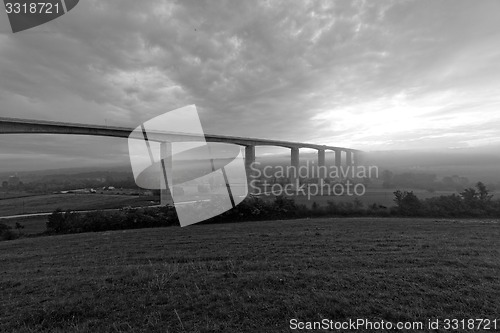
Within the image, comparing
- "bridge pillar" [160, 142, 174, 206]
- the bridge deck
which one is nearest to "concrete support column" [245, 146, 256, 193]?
the bridge deck

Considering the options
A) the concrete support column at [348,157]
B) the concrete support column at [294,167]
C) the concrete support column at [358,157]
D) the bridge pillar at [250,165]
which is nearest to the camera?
the bridge pillar at [250,165]

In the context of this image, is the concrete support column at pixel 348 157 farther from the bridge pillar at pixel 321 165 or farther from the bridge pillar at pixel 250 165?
the bridge pillar at pixel 250 165

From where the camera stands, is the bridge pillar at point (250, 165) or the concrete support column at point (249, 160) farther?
the concrete support column at point (249, 160)

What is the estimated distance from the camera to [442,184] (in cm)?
3897

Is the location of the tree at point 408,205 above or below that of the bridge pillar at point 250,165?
below

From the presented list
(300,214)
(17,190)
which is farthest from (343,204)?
(17,190)

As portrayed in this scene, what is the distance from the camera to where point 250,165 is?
1346 inches

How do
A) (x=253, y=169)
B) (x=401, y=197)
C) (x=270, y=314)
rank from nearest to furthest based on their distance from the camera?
(x=270, y=314) → (x=401, y=197) → (x=253, y=169)

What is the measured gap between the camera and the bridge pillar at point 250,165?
99.9ft

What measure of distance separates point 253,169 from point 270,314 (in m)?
30.0

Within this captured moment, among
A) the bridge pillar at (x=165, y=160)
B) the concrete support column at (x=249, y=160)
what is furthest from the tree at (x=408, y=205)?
the bridge pillar at (x=165, y=160)

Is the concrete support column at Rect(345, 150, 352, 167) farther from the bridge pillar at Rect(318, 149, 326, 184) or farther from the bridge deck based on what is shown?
the bridge deck

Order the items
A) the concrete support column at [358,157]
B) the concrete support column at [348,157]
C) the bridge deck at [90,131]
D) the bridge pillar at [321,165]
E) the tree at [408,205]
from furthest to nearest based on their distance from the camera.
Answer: the concrete support column at [358,157], the concrete support column at [348,157], the bridge pillar at [321,165], the tree at [408,205], the bridge deck at [90,131]

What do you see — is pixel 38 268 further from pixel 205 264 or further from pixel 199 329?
pixel 199 329
